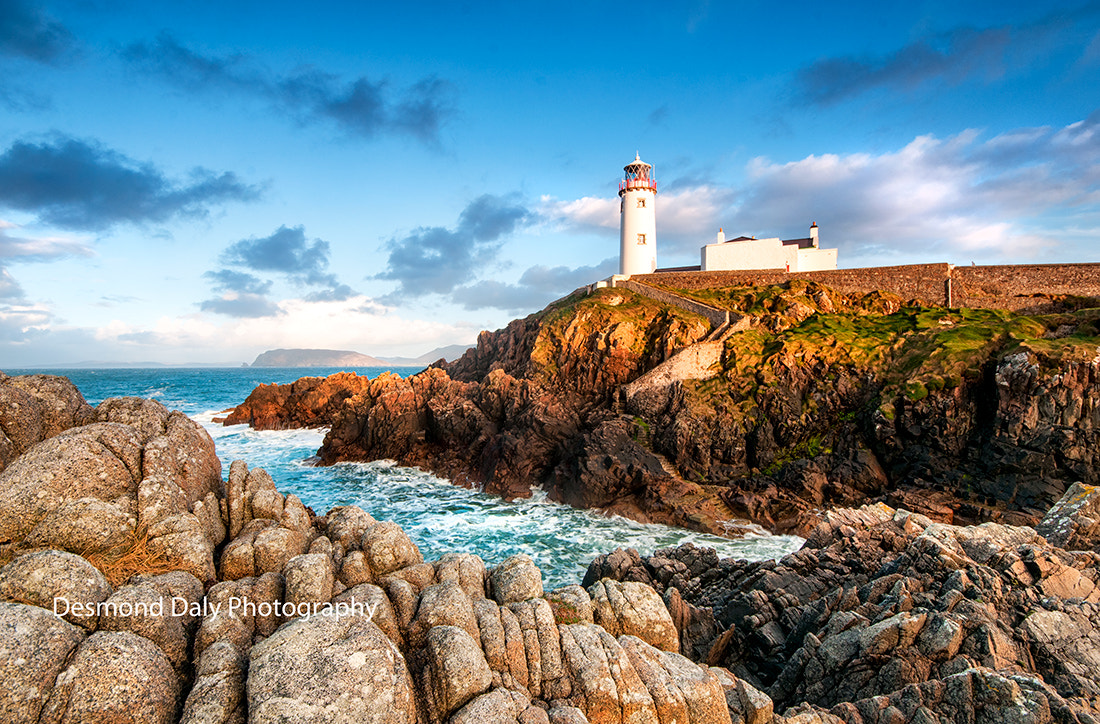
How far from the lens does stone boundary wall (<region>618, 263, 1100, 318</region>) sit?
42188 mm

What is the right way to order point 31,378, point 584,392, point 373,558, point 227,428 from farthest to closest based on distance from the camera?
point 227,428 → point 584,392 → point 31,378 → point 373,558

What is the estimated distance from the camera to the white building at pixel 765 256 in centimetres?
5381

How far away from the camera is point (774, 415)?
3200cm

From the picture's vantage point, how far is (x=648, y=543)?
25281mm

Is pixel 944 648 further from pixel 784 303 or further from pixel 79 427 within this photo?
pixel 784 303

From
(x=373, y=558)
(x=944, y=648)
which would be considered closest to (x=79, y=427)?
(x=373, y=558)

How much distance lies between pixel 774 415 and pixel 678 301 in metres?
15.6

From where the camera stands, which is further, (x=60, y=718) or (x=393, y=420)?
(x=393, y=420)

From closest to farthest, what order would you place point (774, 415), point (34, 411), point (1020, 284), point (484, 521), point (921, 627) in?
point (34, 411) → point (921, 627) → point (484, 521) → point (774, 415) → point (1020, 284)

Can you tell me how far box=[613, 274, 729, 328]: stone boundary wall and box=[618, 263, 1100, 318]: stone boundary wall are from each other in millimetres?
1146

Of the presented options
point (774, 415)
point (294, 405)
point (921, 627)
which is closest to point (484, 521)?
point (774, 415)

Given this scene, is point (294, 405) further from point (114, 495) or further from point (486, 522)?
point (114, 495)

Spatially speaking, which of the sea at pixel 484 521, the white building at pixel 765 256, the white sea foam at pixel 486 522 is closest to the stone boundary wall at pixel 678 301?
the white building at pixel 765 256

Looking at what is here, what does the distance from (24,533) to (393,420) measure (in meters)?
33.0
